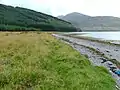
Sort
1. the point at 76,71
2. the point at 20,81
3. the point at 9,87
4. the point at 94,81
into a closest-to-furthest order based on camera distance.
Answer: the point at 9,87, the point at 20,81, the point at 94,81, the point at 76,71

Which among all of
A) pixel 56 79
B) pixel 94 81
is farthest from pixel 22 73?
pixel 94 81

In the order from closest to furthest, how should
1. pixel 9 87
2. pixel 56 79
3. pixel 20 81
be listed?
pixel 9 87 < pixel 20 81 < pixel 56 79

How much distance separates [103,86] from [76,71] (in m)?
3.50

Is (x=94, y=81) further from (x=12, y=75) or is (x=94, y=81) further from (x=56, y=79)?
(x=12, y=75)

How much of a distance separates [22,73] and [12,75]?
872mm

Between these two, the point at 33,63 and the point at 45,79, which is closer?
the point at 45,79

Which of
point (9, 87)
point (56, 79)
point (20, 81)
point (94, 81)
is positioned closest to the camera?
point (9, 87)

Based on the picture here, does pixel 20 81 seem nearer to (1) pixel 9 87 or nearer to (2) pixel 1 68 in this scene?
(1) pixel 9 87

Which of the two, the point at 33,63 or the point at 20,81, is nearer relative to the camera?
the point at 20,81

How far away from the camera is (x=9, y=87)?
46.3 ft

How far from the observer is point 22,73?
54.6 ft

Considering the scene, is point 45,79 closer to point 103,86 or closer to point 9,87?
point 9,87

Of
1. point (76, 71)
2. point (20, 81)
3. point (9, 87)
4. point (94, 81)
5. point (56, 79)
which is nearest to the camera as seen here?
point (9, 87)

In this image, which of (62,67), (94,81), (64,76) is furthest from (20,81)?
(62,67)
